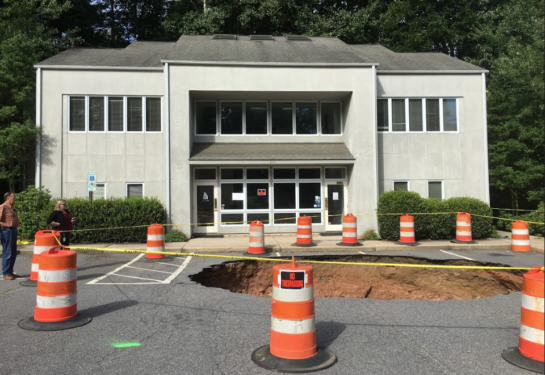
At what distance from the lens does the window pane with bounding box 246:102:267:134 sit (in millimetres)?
18359

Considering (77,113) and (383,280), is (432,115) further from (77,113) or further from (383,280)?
(77,113)

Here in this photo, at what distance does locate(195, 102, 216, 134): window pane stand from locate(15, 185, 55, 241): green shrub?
6544mm

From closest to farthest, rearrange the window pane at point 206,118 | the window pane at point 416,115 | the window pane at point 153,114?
the window pane at point 153,114 < the window pane at point 416,115 < the window pane at point 206,118

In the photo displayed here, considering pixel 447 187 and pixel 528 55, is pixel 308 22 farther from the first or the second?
pixel 447 187

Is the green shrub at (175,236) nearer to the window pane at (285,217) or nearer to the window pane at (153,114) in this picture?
the window pane at (285,217)

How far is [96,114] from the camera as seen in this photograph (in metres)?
16.8

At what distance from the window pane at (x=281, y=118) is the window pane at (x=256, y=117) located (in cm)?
40

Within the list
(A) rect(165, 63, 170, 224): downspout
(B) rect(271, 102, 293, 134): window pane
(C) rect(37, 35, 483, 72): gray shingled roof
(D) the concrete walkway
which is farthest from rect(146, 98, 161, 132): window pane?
(D) the concrete walkway

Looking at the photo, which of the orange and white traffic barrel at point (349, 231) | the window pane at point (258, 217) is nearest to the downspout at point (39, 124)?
the window pane at point (258, 217)

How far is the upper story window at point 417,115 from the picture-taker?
58.8 feet

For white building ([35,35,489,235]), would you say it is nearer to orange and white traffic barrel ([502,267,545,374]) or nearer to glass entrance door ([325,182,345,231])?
glass entrance door ([325,182,345,231])

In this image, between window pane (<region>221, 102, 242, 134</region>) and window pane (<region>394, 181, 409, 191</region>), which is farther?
window pane (<region>221, 102, 242, 134</region>)

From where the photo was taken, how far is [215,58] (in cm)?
1702

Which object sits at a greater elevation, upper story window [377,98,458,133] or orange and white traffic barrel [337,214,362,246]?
upper story window [377,98,458,133]
